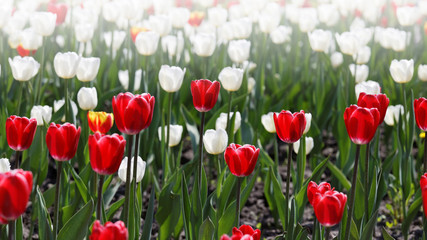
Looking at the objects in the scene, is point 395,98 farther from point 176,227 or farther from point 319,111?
point 176,227

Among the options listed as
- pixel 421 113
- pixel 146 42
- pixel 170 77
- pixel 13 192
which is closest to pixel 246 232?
pixel 13 192

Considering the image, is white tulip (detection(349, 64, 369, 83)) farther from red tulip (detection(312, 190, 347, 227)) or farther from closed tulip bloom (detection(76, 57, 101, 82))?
red tulip (detection(312, 190, 347, 227))

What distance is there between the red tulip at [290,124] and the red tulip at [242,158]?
5.6 inches

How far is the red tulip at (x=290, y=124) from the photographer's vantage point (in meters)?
1.91

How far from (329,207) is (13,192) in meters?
0.74

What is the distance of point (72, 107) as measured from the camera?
9.27ft

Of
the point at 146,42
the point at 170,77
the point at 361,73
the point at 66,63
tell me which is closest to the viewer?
the point at 170,77

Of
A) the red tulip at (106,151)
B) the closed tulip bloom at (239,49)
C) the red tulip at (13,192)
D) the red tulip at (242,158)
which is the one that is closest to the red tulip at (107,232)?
the red tulip at (13,192)

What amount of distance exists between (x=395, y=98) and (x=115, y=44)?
172 cm

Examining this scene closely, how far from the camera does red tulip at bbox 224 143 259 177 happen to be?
1.82m

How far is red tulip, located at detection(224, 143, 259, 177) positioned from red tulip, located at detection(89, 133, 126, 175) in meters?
0.35

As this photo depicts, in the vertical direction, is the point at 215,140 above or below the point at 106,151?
below

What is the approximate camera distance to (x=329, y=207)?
1603mm

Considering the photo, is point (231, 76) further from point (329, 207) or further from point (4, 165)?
point (329, 207)
